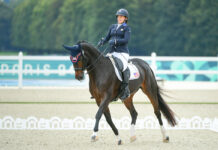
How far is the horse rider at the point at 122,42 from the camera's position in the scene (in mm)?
8547

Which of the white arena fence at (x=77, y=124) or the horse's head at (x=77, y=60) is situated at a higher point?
the horse's head at (x=77, y=60)

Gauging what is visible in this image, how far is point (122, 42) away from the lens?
8.62 m

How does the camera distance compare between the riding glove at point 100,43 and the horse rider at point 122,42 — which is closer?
the horse rider at point 122,42

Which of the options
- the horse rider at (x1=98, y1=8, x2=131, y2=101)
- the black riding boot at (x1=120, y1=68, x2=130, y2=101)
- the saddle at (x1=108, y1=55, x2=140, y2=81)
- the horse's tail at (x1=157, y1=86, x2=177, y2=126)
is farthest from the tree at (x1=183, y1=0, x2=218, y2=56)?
the black riding boot at (x1=120, y1=68, x2=130, y2=101)

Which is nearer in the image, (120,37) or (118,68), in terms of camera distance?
(118,68)

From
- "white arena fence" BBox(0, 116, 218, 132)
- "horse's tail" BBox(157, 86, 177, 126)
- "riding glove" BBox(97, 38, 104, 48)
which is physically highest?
"riding glove" BBox(97, 38, 104, 48)

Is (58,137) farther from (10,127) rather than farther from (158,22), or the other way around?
(158,22)

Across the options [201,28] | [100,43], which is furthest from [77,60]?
[201,28]

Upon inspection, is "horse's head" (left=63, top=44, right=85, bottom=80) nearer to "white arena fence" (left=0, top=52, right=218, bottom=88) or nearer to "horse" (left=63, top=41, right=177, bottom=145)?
"horse" (left=63, top=41, right=177, bottom=145)

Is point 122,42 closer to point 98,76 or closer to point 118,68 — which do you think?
point 118,68

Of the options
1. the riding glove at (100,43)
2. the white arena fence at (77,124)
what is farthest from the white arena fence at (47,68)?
the riding glove at (100,43)

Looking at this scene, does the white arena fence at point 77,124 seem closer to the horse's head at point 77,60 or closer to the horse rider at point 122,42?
the horse rider at point 122,42

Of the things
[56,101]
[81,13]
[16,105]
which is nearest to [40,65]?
[56,101]

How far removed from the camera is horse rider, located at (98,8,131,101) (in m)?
8.55
